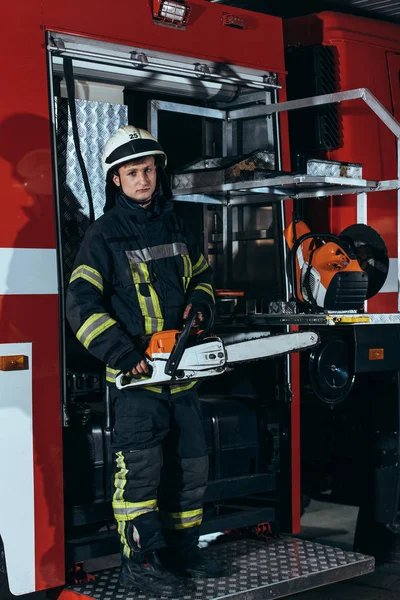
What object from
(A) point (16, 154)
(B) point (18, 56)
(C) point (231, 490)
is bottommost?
(C) point (231, 490)

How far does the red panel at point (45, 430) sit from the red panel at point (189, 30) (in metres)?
1.18

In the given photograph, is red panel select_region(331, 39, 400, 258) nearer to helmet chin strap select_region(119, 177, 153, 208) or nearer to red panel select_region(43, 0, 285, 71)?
red panel select_region(43, 0, 285, 71)

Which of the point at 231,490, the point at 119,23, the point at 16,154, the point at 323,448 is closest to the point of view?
the point at 16,154

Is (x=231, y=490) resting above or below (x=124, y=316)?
below

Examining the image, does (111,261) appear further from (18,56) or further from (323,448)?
(323,448)

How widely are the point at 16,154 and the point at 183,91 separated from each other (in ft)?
3.78

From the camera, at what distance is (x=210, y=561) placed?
425cm

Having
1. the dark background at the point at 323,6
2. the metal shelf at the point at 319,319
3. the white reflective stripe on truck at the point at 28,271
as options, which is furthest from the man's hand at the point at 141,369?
the dark background at the point at 323,6

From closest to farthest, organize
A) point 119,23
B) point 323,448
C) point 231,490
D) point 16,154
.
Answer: point 16,154
point 119,23
point 231,490
point 323,448

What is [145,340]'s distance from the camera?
4.00 meters

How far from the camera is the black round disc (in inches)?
183

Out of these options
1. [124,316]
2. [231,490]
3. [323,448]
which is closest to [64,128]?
[124,316]

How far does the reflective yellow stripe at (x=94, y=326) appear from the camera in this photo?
382 centimetres

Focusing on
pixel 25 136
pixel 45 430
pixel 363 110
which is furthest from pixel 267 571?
pixel 363 110
